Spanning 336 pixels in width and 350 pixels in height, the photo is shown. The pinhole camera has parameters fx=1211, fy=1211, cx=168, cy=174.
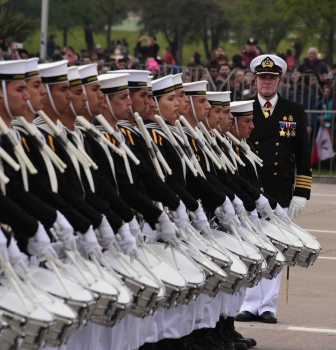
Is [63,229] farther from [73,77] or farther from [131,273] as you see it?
[73,77]

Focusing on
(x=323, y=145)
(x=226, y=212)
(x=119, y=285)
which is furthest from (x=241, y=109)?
(x=323, y=145)

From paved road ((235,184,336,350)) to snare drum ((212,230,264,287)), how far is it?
84cm

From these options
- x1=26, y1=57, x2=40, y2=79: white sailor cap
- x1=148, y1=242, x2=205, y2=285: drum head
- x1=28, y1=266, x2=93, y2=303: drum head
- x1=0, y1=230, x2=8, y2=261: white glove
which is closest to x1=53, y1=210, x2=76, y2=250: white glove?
x1=28, y1=266, x2=93, y2=303: drum head

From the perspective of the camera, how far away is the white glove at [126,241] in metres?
6.52

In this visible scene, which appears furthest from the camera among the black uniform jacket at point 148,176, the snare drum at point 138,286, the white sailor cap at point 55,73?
the black uniform jacket at point 148,176

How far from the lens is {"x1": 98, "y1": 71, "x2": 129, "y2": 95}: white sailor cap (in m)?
7.08

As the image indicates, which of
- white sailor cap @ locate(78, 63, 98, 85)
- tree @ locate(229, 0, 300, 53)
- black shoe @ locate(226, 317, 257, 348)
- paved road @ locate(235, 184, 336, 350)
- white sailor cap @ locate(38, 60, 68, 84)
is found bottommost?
tree @ locate(229, 0, 300, 53)

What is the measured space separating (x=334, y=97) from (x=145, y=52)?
543cm

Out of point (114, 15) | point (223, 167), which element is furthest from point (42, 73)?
point (114, 15)

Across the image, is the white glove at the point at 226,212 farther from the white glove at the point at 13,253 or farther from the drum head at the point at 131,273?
the white glove at the point at 13,253

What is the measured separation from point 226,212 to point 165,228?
1037 millimetres

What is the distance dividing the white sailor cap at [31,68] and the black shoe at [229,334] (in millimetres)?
2928

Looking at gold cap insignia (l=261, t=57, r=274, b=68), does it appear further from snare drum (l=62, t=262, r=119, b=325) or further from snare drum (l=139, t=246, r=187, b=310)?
snare drum (l=62, t=262, r=119, b=325)

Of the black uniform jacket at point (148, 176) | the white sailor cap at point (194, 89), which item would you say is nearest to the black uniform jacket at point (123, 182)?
the black uniform jacket at point (148, 176)
